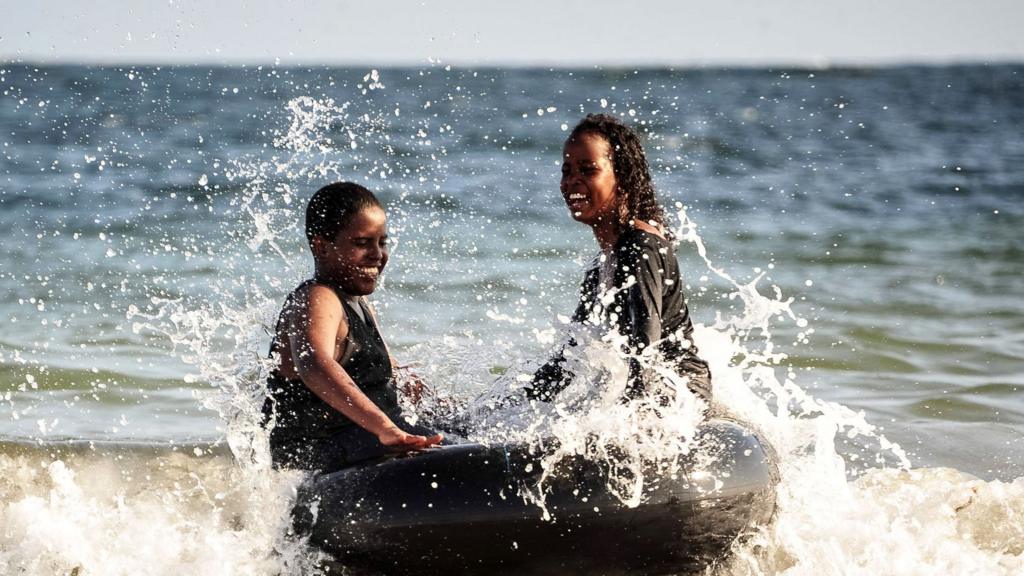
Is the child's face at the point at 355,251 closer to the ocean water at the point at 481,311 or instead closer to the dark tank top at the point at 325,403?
the dark tank top at the point at 325,403

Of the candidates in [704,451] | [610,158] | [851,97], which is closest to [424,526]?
[704,451]

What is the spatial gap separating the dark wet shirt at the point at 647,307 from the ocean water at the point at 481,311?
0.61 feet

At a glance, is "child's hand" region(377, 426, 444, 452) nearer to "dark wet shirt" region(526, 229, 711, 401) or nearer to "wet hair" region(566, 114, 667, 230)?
"dark wet shirt" region(526, 229, 711, 401)

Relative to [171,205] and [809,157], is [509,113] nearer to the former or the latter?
[809,157]

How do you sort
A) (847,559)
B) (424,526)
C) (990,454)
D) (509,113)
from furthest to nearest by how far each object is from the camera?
(509,113)
(990,454)
(847,559)
(424,526)

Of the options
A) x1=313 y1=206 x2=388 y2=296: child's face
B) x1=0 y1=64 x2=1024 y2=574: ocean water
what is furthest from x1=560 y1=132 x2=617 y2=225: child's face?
x1=313 y1=206 x2=388 y2=296: child's face

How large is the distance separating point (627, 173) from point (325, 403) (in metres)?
1.45

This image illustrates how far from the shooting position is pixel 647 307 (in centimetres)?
452

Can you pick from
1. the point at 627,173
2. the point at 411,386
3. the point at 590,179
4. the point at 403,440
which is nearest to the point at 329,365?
the point at 403,440

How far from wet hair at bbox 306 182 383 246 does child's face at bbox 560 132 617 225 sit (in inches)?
30.9

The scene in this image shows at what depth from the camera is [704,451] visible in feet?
14.6

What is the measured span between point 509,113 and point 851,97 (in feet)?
46.3

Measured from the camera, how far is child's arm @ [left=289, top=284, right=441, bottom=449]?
4.26m

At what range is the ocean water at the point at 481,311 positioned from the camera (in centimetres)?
497
